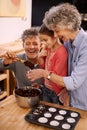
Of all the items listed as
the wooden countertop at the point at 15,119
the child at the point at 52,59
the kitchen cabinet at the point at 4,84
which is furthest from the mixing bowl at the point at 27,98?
the kitchen cabinet at the point at 4,84

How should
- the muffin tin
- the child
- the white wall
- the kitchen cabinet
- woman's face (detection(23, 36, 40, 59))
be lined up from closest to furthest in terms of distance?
1. the muffin tin
2. the child
3. woman's face (detection(23, 36, 40, 59))
4. the kitchen cabinet
5. the white wall

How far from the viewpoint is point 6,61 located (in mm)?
1911

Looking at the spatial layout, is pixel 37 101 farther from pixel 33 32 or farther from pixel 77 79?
pixel 33 32

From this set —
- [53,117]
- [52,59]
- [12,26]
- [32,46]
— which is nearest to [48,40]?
[52,59]

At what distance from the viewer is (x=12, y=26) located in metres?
3.83

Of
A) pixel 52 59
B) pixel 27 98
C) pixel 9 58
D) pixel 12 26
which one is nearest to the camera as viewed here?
pixel 27 98

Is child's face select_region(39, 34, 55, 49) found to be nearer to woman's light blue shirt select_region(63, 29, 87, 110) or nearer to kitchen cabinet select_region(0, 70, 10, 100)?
woman's light blue shirt select_region(63, 29, 87, 110)

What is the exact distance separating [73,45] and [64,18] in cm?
22

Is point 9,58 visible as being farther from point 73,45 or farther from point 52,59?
point 73,45

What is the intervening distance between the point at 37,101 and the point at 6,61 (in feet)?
1.76

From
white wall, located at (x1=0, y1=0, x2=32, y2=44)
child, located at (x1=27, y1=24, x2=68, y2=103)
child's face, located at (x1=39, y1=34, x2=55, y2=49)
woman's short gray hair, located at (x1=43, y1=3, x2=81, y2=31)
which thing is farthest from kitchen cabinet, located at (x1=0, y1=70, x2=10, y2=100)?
woman's short gray hair, located at (x1=43, y1=3, x2=81, y2=31)

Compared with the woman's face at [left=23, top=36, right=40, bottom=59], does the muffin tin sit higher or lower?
lower

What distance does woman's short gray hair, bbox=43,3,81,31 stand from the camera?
1509 millimetres

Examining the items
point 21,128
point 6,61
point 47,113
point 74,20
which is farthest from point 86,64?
point 6,61
